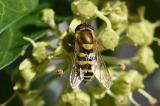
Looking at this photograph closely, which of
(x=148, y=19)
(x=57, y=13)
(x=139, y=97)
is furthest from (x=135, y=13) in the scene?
(x=139, y=97)

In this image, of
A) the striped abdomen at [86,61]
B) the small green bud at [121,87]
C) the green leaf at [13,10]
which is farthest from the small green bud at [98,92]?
the green leaf at [13,10]

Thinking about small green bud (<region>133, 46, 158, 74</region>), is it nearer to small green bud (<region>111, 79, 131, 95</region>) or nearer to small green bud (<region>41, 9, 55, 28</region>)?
small green bud (<region>111, 79, 131, 95</region>)

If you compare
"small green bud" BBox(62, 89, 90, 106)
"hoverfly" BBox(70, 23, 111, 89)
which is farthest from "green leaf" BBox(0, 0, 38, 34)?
"small green bud" BBox(62, 89, 90, 106)

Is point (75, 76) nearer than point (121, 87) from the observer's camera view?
Yes

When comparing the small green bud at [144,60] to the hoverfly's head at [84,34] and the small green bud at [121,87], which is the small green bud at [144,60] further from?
the hoverfly's head at [84,34]

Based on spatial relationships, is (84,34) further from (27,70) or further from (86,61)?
(27,70)

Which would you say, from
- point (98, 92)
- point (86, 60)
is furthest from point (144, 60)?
point (86, 60)
